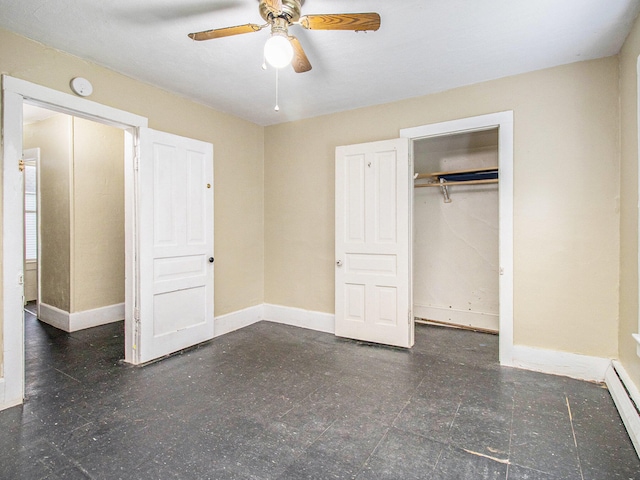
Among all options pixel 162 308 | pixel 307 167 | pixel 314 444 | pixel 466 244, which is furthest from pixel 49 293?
pixel 466 244

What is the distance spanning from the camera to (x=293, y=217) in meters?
4.35

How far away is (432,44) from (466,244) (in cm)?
254

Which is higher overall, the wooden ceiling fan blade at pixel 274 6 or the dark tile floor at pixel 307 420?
the wooden ceiling fan blade at pixel 274 6

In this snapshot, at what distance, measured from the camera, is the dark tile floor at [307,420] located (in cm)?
177

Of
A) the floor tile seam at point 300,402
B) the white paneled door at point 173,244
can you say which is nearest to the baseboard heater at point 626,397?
the floor tile seam at point 300,402

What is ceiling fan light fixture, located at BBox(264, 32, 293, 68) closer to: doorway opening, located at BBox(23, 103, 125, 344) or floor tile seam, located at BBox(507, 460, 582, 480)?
floor tile seam, located at BBox(507, 460, 582, 480)

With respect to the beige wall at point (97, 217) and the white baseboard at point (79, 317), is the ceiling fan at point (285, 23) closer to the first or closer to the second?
the beige wall at point (97, 217)

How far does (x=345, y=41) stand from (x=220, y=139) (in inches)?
80.4

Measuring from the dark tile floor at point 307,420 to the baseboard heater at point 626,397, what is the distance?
0.07 meters

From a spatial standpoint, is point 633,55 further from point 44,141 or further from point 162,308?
point 44,141

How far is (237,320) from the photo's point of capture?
4.17 metres

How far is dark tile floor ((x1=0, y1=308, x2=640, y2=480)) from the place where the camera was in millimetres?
1767

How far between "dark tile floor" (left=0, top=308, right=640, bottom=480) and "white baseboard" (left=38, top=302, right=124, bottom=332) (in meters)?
0.75

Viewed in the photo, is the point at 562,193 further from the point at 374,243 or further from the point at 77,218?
the point at 77,218
